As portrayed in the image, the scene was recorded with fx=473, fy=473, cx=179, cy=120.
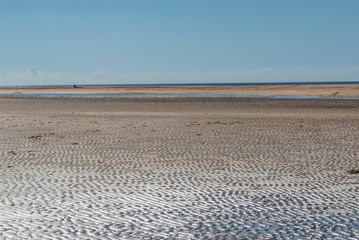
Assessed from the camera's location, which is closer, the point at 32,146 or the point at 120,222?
the point at 120,222

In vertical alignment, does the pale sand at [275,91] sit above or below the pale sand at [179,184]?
above

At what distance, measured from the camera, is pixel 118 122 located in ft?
79.4

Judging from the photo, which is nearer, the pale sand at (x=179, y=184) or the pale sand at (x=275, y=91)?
the pale sand at (x=179, y=184)

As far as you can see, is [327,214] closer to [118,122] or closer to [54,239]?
[54,239]

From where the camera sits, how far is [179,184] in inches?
408

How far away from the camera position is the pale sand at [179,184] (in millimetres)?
7284

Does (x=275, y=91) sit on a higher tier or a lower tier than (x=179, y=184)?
higher

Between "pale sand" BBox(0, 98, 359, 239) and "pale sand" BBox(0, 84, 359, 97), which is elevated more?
"pale sand" BBox(0, 84, 359, 97)

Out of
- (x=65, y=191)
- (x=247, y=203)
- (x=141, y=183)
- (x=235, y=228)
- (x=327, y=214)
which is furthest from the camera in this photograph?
(x=141, y=183)

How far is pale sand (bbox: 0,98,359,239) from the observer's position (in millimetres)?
7284

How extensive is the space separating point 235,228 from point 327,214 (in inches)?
A: 71.4

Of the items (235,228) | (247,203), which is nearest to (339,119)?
(247,203)

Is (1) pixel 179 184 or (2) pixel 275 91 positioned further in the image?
(2) pixel 275 91

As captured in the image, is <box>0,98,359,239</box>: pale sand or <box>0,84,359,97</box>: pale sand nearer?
<box>0,98,359,239</box>: pale sand
